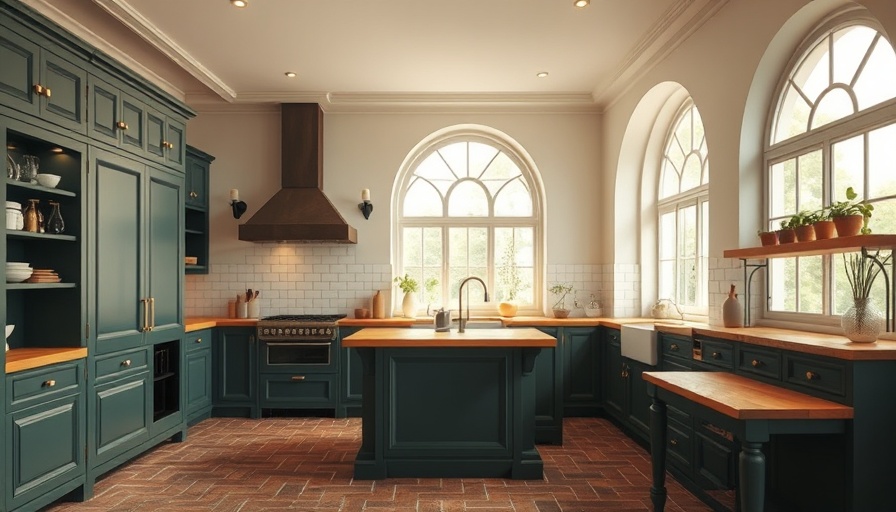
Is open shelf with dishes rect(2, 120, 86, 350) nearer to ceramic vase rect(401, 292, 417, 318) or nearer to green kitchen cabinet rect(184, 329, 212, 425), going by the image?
green kitchen cabinet rect(184, 329, 212, 425)

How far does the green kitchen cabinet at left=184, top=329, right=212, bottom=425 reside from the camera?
17.9 feet

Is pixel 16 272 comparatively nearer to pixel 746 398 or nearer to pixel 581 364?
pixel 746 398

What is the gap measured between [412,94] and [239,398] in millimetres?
3780

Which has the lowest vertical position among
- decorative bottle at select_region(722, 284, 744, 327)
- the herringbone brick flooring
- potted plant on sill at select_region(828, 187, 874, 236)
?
the herringbone brick flooring

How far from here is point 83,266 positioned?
383 centimetres

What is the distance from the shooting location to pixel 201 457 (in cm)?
Result: 467

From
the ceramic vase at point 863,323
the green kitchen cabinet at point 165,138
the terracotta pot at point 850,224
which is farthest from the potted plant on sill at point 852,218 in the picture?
the green kitchen cabinet at point 165,138

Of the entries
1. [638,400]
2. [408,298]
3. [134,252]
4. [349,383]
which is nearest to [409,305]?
[408,298]

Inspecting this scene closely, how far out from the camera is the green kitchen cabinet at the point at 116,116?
3947 millimetres

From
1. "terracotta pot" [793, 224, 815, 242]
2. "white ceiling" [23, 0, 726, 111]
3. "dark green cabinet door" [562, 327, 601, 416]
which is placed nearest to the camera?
"terracotta pot" [793, 224, 815, 242]

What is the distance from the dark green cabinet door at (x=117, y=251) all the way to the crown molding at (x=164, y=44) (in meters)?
1.13

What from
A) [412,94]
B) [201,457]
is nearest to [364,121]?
[412,94]

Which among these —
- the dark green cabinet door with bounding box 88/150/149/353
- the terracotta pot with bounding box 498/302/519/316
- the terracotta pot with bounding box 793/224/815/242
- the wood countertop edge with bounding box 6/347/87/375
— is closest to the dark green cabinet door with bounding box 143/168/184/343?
the dark green cabinet door with bounding box 88/150/149/353

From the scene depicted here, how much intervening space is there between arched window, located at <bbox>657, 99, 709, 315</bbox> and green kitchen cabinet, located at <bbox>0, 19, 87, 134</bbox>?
15.6 feet
